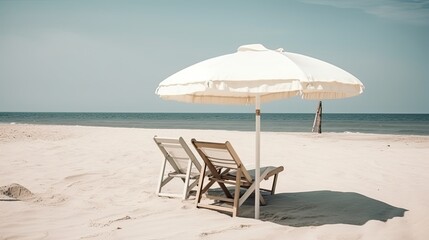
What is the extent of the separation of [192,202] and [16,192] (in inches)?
93.9

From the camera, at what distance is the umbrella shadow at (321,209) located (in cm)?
462

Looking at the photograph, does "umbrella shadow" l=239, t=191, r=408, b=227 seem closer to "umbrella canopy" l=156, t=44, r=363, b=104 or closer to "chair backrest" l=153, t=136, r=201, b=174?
"chair backrest" l=153, t=136, r=201, b=174

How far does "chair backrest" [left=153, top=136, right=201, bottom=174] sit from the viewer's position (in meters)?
5.50

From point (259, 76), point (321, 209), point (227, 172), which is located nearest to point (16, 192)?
point (227, 172)

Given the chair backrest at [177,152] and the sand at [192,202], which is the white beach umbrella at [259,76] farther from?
the chair backrest at [177,152]

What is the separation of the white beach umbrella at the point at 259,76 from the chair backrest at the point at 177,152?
98 centimetres

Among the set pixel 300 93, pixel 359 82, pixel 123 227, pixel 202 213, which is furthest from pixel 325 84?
pixel 123 227

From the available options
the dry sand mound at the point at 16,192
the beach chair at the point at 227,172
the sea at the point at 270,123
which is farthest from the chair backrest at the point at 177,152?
the sea at the point at 270,123

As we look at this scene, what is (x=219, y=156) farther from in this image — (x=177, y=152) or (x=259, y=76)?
(x=259, y=76)

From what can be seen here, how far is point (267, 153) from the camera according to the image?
10.6 m

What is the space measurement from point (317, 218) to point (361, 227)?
52cm

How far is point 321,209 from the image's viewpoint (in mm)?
5121

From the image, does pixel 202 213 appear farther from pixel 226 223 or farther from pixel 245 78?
pixel 245 78

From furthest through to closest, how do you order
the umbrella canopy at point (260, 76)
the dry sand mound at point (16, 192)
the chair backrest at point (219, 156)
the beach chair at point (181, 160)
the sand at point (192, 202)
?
the beach chair at point (181, 160)
the dry sand mound at point (16, 192)
the chair backrest at point (219, 156)
the sand at point (192, 202)
the umbrella canopy at point (260, 76)
